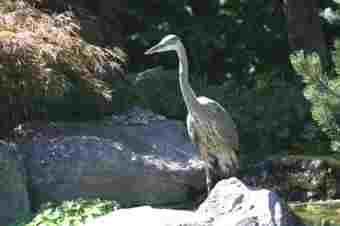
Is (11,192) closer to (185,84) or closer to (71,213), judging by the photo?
(71,213)

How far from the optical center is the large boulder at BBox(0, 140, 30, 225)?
793 centimetres

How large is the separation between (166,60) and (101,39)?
155 inches

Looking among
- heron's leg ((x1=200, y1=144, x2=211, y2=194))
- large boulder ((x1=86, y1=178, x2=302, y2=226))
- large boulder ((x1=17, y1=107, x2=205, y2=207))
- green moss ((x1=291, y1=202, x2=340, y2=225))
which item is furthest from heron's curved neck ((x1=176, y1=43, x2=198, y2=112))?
large boulder ((x1=86, y1=178, x2=302, y2=226))

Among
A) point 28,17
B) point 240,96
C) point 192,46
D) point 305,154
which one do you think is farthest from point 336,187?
point 192,46

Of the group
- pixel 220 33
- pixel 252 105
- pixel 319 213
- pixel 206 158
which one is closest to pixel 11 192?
pixel 206 158

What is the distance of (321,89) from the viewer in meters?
6.10

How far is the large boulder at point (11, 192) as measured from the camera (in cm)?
793

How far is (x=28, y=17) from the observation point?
9156 millimetres

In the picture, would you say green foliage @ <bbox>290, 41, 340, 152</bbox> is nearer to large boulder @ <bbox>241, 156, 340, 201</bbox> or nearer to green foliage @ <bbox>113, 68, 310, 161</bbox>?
large boulder @ <bbox>241, 156, 340, 201</bbox>

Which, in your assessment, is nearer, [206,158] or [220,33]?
[206,158]

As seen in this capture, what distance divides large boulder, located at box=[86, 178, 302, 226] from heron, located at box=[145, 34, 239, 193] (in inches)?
89.4

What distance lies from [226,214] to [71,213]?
174cm

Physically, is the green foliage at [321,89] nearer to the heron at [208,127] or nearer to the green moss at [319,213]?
the green moss at [319,213]

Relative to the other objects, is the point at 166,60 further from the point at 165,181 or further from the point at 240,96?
the point at 165,181
